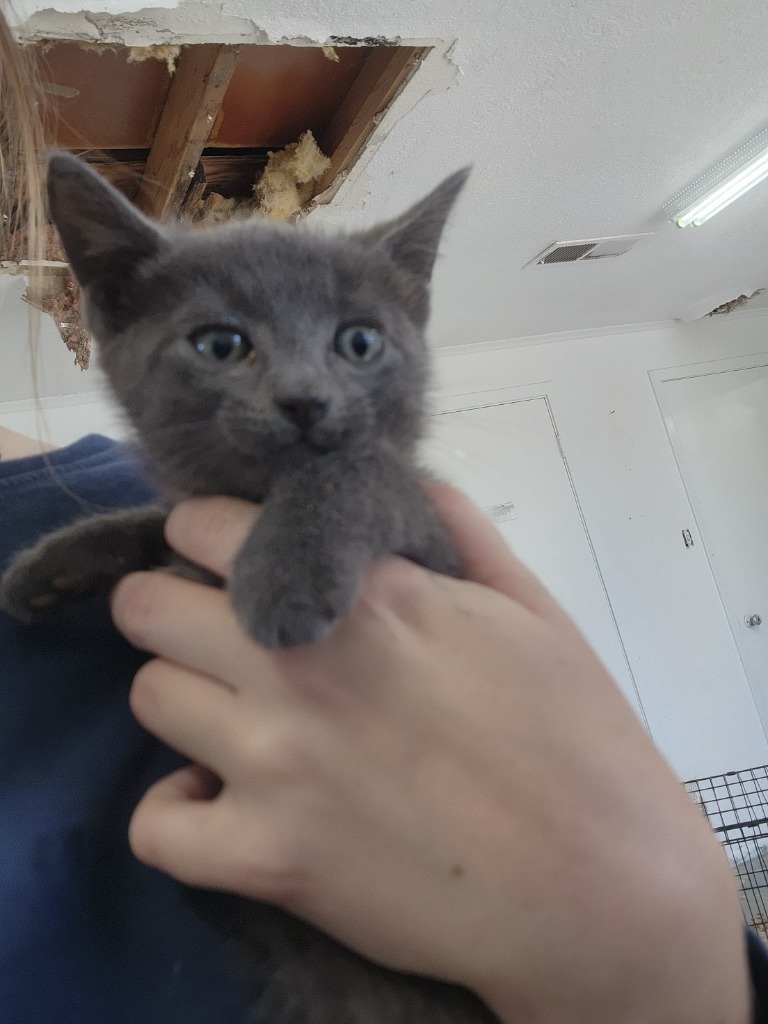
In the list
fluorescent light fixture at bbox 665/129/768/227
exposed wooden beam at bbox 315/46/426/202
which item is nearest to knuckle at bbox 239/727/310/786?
exposed wooden beam at bbox 315/46/426/202

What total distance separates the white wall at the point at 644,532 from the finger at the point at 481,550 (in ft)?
9.79

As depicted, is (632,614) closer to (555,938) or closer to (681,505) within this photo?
(681,505)

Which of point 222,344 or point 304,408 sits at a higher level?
point 222,344

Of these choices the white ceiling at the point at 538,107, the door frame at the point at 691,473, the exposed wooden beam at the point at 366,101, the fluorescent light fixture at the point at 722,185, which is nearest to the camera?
the white ceiling at the point at 538,107

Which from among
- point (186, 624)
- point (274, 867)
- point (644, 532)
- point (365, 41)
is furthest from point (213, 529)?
point (644, 532)

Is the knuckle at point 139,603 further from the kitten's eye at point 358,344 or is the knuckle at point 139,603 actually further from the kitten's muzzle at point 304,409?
the kitten's eye at point 358,344

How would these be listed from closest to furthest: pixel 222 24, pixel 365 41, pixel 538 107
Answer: pixel 222 24, pixel 365 41, pixel 538 107

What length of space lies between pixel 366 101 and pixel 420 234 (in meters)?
1.18

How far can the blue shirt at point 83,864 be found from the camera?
0.61 meters

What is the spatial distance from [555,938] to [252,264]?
2.42 feet

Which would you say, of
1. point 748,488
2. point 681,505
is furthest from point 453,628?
point 748,488

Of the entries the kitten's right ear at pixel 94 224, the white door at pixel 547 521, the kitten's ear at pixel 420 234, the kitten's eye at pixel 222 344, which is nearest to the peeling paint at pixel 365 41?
the kitten's ear at pixel 420 234

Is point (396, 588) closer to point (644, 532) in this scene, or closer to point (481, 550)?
point (481, 550)

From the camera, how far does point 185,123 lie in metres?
1.69
